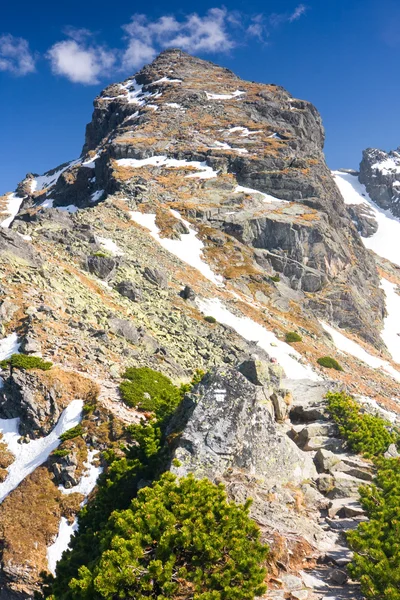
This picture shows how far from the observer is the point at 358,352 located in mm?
54812

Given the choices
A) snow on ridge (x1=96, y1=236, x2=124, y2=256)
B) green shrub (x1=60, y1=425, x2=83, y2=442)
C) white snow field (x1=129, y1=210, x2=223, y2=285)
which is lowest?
green shrub (x1=60, y1=425, x2=83, y2=442)

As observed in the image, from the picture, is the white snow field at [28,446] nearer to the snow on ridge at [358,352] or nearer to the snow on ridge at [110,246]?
the snow on ridge at [110,246]

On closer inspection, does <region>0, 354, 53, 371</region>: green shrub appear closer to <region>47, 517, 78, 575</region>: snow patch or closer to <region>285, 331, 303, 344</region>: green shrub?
<region>47, 517, 78, 575</region>: snow patch

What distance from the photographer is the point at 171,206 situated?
70.5m

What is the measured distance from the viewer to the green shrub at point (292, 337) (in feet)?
143

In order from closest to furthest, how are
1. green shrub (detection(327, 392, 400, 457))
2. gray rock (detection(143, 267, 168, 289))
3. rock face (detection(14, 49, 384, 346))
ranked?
green shrub (detection(327, 392, 400, 457)) → gray rock (detection(143, 267, 168, 289)) → rock face (detection(14, 49, 384, 346))

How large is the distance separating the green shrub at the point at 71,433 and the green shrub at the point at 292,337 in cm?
3054

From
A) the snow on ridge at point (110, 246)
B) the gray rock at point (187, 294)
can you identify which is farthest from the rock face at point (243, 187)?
the snow on ridge at point (110, 246)

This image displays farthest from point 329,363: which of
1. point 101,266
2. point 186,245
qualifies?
point 186,245

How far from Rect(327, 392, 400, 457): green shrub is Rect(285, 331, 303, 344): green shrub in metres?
24.6

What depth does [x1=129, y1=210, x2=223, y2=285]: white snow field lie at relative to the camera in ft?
181

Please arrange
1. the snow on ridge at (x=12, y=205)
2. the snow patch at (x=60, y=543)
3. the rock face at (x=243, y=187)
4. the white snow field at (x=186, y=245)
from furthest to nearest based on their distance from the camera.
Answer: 1. the snow on ridge at (x=12, y=205)
2. the rock face at (x=243, y=187)
3. the white snow field at (x=186, y=245)
4. the snow patch at (x=60, y=543)

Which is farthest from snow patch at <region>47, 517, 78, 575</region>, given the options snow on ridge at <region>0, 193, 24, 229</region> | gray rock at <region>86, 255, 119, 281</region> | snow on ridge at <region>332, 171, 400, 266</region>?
snow on ridge at <region>332, 171, 400, 266</region>

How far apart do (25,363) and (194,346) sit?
575 inches
